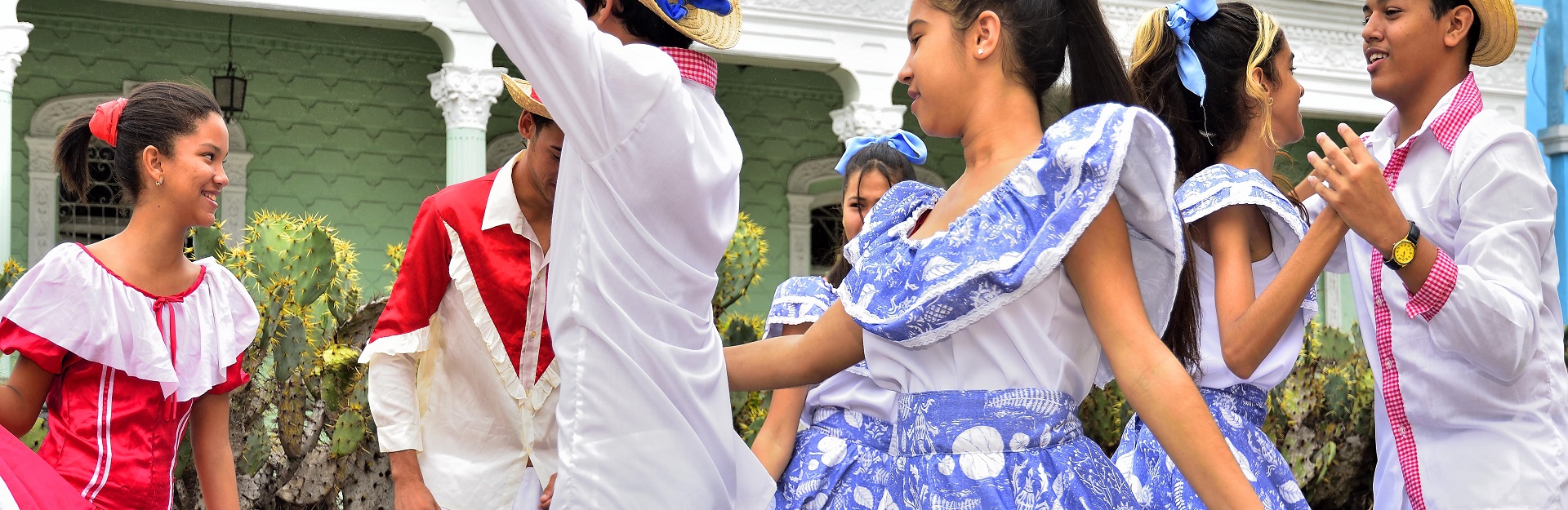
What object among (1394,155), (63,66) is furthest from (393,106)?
(1394,155)

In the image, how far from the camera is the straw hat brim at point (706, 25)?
197 centimetres

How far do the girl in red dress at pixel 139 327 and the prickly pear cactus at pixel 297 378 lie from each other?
196 cm

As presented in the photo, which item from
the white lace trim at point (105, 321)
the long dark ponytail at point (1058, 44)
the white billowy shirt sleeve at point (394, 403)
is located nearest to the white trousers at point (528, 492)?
the white billowy shirt sleeve at point (394, 403)

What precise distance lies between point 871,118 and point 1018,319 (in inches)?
411

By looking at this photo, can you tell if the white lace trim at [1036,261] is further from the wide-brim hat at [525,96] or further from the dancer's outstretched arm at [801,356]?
the wide-brim hat at [525,96]

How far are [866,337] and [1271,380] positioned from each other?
96 centimetres

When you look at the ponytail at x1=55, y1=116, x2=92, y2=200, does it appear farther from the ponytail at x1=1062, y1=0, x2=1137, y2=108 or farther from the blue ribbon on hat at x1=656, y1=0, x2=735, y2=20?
the ponytail at x1=1062, y1=0, x2=1137, y2=108

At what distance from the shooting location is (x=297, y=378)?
206 inches

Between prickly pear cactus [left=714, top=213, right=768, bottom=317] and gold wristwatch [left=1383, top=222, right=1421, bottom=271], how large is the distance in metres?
3.85

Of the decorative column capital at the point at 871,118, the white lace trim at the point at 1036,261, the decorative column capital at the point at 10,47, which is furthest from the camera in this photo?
the decorative column capital at the point at 871,118

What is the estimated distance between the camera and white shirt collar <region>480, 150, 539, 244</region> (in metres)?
2.91

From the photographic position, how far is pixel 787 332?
3502 mm

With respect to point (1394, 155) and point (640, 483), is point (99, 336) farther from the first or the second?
point (1394, 155)

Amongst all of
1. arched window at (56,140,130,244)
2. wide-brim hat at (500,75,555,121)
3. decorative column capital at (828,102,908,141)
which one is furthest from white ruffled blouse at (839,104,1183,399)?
arched window at (56,140,130,244)
